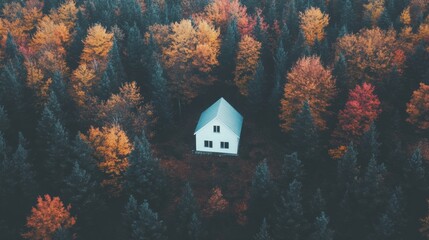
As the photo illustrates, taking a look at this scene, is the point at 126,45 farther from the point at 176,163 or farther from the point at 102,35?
the point at 176,163

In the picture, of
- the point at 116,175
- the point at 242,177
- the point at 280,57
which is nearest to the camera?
the point at 116,175

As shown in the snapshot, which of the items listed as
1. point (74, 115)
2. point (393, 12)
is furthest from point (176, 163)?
point (393, 12)

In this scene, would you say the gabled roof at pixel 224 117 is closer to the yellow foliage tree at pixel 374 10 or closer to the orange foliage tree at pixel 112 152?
the orange foliage tree at pixel 112 152

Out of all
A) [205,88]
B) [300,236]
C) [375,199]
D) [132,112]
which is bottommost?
[300,236]

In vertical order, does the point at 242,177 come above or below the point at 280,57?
below

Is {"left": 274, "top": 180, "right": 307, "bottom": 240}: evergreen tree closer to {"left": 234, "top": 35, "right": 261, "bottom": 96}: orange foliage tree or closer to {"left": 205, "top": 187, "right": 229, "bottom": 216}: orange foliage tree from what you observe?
{"left": 205, "top": 187, "right": 229, "bottom": 216}: orange foliage tree

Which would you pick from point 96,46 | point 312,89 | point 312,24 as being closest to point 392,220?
point 312,89

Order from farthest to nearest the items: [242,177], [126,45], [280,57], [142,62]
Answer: [126,45] < [142,62] < [280,57] < [242,177]

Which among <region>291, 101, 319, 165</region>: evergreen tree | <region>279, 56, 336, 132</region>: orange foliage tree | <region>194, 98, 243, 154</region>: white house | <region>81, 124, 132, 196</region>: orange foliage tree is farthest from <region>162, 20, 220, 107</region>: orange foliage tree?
<region>291, 101, 319, 165</region>: evergreen tree

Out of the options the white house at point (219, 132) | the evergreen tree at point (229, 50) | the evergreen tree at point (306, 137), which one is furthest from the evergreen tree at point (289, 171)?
the evergreen tree at point (229, 50)
